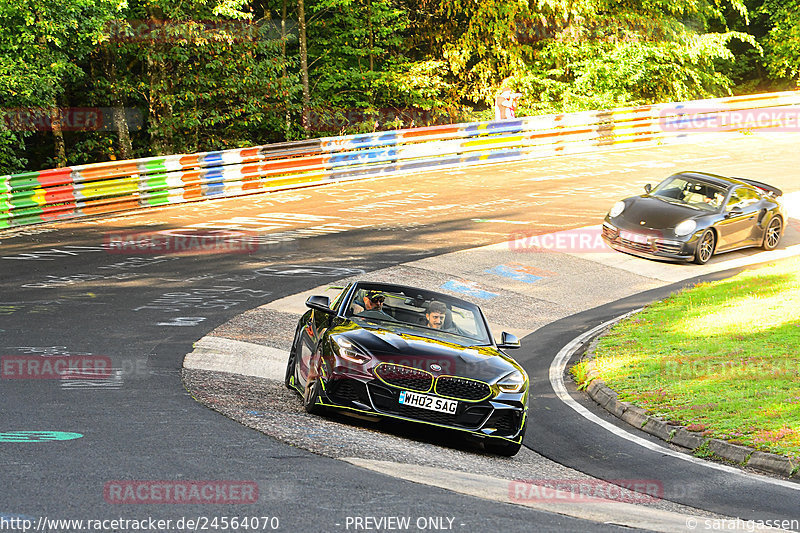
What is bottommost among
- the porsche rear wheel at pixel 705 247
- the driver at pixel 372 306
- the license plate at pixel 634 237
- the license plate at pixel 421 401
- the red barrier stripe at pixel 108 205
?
the porsche rear wheel at pixel 705 247

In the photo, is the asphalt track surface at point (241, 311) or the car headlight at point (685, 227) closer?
the asphalt track surface at point (241, 311)

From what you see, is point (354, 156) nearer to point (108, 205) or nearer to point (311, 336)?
point (108, 205)

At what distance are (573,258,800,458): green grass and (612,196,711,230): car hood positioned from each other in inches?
77.4

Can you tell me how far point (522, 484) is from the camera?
760 cm

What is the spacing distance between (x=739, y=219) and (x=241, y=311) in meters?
11.2

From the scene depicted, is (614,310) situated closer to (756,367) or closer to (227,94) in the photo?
(756,367)

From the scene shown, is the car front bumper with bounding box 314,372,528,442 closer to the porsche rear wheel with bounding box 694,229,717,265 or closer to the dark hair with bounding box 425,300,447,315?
the dark hair with bounding box 425,300,447,315

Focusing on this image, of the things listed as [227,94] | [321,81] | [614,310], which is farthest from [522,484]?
[321,81]

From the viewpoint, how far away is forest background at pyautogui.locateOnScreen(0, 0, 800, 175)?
78.9 ft

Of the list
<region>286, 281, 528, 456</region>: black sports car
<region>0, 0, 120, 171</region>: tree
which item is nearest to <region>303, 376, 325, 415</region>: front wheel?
<region>286, 281, 528, 456</region>: black sports car

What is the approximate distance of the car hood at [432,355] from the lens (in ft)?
27.9

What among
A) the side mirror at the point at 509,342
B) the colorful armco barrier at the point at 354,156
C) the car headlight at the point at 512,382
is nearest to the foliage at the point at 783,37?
the colorful armco barrier at the point at 354,156

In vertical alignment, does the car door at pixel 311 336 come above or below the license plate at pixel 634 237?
above

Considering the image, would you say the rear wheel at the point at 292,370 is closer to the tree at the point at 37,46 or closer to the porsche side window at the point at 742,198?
the porsche side window at the point at 742,198
